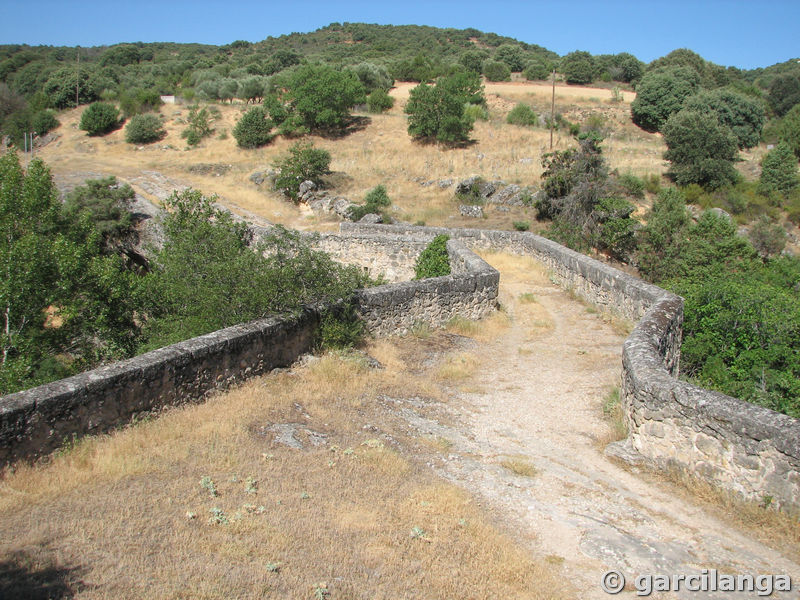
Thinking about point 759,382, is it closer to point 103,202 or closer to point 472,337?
point 472,337

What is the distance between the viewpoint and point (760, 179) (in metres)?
34.2

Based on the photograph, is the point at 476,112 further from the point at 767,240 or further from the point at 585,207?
the point at 767,240

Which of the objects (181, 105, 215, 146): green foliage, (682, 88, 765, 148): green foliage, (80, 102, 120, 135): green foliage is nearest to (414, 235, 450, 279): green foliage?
(181, 105, 215, 146): green foliage

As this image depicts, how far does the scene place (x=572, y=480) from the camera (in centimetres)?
615

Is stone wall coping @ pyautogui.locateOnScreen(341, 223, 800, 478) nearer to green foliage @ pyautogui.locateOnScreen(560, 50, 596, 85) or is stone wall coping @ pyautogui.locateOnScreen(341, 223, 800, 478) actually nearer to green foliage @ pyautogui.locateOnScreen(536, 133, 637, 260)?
green foliage @ pyautogui.locateOnScreen(536, 133, 637, 260)

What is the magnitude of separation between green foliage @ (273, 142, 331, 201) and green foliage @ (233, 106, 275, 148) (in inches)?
316

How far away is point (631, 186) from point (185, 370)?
26376 millimetres

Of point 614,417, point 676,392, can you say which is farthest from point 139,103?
point 676,392

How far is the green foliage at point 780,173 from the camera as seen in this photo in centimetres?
3316

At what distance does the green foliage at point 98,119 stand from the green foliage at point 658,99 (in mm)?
40064

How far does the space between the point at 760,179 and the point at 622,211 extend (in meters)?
19.9

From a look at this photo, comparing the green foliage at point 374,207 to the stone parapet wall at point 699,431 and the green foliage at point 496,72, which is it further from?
the green foliage at point 496,72

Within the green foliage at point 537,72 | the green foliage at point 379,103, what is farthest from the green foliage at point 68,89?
the green foliage at point 537,72

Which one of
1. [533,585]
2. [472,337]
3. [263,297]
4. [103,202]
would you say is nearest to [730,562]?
[533,585]
